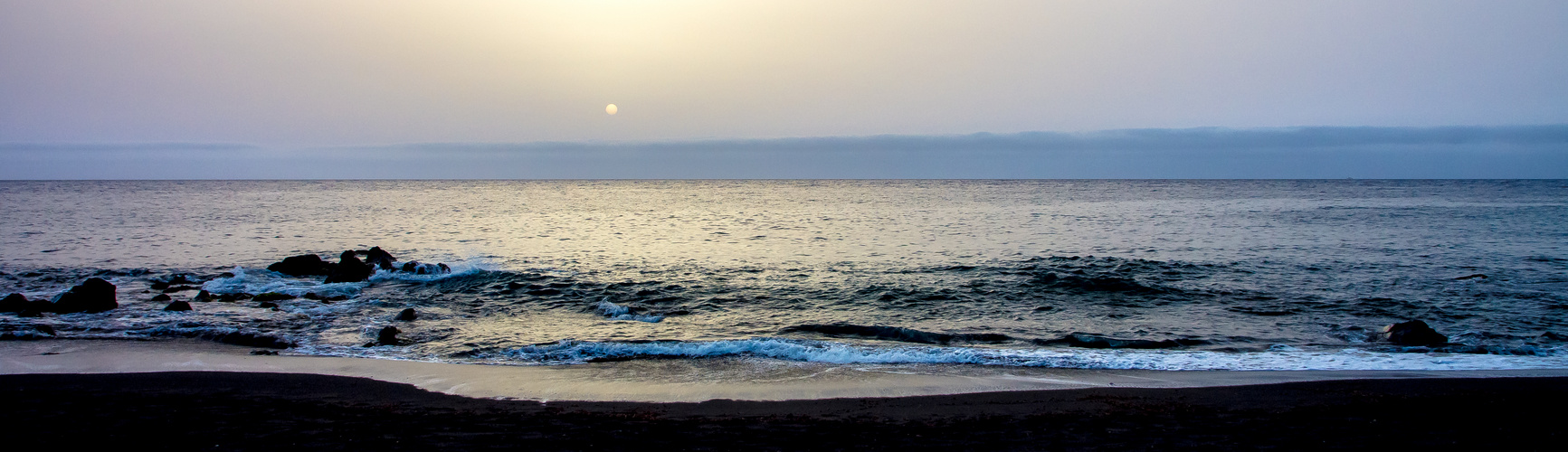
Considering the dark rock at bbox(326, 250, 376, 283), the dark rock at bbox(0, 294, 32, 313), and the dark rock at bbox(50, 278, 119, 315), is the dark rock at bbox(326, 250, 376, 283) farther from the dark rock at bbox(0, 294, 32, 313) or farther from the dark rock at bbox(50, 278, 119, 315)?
the dark rock at bbox(0, 294, 32, 313)

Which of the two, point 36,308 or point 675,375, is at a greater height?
point 36,308

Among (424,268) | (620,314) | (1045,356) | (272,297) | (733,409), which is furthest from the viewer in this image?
(424,268)

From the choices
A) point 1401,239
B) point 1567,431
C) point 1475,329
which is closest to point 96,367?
point 1567,431

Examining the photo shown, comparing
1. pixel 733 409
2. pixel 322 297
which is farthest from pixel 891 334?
pixel 322 297

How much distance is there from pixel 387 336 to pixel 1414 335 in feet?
61.7

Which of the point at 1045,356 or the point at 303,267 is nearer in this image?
the point at 1045,356

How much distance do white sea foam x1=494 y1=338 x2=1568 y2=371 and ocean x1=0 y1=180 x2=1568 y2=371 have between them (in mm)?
62

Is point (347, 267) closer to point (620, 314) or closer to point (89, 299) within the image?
point (89, 299)

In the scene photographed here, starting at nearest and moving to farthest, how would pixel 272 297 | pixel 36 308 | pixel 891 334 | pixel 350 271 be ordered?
1. pixel 891 334
2. pixel 36 308
3. pixel 272 297
4. pixel 350 271

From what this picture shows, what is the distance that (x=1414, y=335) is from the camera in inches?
546

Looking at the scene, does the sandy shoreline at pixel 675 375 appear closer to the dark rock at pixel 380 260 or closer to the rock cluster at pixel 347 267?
the rock cluster at pixel 347 267

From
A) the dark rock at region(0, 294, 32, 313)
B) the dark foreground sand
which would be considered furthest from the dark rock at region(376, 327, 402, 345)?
→ the dark rock at region(0, 294, 32, 313)

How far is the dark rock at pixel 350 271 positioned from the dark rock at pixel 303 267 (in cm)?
76

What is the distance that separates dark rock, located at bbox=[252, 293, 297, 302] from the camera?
19.4 m
